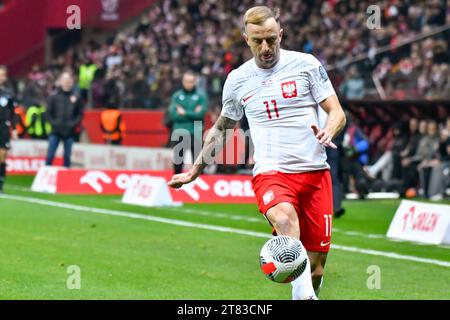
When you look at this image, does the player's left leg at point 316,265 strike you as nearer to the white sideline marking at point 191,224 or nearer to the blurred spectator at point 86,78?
the white sideline marking at point 191,224

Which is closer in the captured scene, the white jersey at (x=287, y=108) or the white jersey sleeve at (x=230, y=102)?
the white jersey at (x=287, y=108)

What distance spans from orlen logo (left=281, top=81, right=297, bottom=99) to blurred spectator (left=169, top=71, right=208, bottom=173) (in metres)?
13.7

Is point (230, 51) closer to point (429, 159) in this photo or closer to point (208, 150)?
point (429, 159)

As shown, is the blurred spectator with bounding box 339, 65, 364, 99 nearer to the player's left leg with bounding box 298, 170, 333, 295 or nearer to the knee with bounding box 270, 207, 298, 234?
the player's left leg with bounding box 298, 170, 333, 295

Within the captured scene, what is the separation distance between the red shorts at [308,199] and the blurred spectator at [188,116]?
13614mm

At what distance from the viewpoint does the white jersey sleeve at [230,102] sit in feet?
33.8

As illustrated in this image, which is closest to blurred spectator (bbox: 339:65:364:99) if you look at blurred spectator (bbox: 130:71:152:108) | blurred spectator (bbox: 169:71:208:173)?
blurred spectator (bbox: 169:71:208:173)

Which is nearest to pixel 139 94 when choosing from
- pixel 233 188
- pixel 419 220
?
pixel 233 188

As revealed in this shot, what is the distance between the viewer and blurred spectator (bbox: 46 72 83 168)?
26406mm

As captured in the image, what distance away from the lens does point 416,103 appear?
2919cm

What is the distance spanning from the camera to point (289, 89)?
393 inches

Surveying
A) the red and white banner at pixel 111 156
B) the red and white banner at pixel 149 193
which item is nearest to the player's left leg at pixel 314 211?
the red and white banner at pixel 149 193

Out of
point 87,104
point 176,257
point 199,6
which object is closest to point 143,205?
point 176,257
